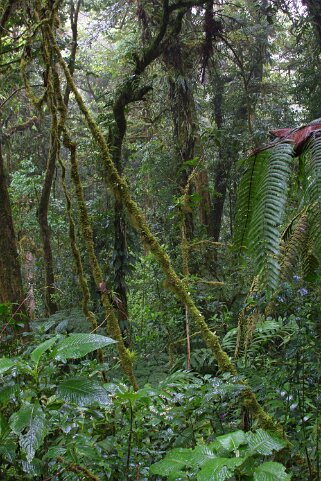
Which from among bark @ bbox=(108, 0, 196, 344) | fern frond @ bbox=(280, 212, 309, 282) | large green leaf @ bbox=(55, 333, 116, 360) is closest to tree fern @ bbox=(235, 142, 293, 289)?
fern frond @ bbox=(280, 212, 309, 282)

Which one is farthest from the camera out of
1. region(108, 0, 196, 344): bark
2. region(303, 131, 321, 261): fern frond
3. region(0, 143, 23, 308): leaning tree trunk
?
region(108, 0, 196, 344): bark

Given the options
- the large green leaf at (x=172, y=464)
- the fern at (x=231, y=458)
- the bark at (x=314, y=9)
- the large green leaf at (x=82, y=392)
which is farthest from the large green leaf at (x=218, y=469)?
the bark at (x=314, y=9)

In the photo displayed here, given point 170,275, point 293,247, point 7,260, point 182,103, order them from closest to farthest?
point 293,247 → point 170,275 → point 7,260 → point 182,103

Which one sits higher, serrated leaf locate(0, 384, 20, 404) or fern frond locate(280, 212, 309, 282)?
fern frond locate(280, 212, 309, 282)

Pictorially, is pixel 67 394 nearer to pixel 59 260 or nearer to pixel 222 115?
pixel 59 260

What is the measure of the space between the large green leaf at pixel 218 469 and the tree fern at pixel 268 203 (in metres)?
0.51

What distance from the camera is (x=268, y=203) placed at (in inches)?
34.9

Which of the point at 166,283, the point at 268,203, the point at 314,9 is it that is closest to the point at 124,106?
→ the point at 314,9

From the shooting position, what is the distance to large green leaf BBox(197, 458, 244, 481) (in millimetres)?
1080

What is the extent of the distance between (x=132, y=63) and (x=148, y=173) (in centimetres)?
283

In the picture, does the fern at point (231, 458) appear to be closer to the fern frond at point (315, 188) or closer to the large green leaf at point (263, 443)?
the large green leaf at point (263, 443)

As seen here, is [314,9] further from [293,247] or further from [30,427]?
[30,427]

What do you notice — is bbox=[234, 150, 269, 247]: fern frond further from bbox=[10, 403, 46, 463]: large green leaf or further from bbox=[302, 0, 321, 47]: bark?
bbox=[302, 0, 321, 47]: bark

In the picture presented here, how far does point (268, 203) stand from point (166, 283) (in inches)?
31.2
